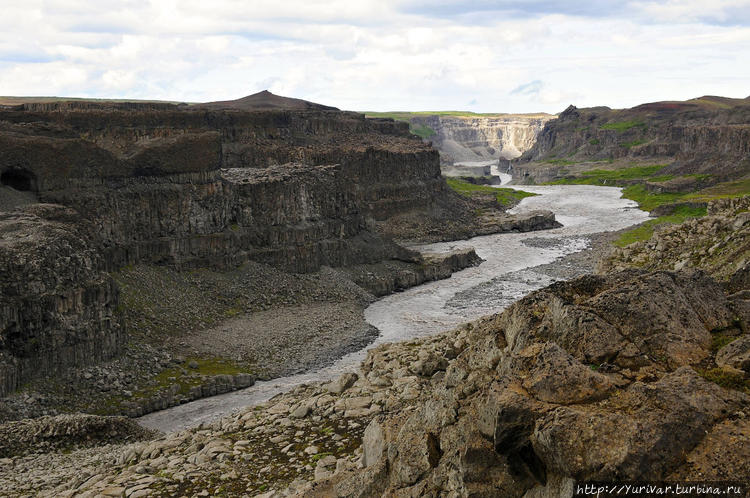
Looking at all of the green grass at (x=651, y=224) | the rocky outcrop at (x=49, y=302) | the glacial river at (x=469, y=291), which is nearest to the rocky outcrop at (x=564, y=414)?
the rocky outcrop at (x=49, y=302)

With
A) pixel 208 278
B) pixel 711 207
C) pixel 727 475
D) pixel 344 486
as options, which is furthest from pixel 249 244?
pixel 727 475

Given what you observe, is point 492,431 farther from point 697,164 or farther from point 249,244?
point 697,164

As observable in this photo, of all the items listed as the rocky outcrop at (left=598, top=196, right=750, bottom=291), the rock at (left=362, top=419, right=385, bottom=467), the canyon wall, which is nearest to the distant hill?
the canyon wall

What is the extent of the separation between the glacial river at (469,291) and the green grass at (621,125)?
63.0 meters

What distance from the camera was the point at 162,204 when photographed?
183 feet

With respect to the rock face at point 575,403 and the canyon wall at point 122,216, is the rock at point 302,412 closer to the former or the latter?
the rock face at point 575,403

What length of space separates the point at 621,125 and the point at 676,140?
31.5 meters

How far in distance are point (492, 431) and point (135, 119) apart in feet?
265

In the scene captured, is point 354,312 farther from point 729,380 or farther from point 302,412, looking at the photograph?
point 729,380

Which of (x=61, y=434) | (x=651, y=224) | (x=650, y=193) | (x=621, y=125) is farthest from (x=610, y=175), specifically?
(x=61, y=434)

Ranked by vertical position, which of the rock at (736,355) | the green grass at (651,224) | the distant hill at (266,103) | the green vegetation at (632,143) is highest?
the distant hill at (266,103)

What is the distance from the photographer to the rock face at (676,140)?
125500mm

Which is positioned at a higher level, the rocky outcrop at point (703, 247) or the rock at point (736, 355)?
the rock at point (736, 355)

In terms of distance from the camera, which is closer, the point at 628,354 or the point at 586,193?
the point at 628,354
